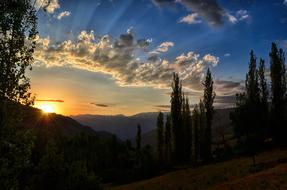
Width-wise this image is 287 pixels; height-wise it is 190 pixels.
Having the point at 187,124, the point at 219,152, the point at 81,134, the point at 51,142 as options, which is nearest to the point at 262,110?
the point at 219,152

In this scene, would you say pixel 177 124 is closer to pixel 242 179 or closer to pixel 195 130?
pixel 195 130

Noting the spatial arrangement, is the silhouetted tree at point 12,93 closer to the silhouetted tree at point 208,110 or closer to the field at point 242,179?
the field at point 242,179

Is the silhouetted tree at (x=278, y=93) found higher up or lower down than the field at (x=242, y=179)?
higher up

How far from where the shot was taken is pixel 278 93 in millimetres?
76438

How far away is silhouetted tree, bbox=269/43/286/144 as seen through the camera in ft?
234

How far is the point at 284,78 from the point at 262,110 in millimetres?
10300

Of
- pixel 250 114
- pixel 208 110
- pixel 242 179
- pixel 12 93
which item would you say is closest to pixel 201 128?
pixel 208 110

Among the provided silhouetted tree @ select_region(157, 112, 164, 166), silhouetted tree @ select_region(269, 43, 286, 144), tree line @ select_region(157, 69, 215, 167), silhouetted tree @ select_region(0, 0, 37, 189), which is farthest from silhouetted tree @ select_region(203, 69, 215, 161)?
silhouetted tree @ select_region(0, 0, 37, 189)

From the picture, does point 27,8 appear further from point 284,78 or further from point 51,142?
point 284,78

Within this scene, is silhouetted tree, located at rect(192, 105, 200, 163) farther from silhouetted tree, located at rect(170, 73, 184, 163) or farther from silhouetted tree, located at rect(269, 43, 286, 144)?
silhouetted tree, located at rect(269, 43, 286, 144)

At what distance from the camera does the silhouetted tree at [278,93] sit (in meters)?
71.3

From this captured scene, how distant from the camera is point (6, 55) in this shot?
64.0 feet

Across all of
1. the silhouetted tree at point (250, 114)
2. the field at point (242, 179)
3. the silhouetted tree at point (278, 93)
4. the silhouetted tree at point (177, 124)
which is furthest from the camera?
the silhouetted tree at point (177, 124)

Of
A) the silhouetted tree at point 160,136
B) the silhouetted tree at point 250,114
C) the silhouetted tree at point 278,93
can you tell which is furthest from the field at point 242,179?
the silhouetted tree at point 160,136
